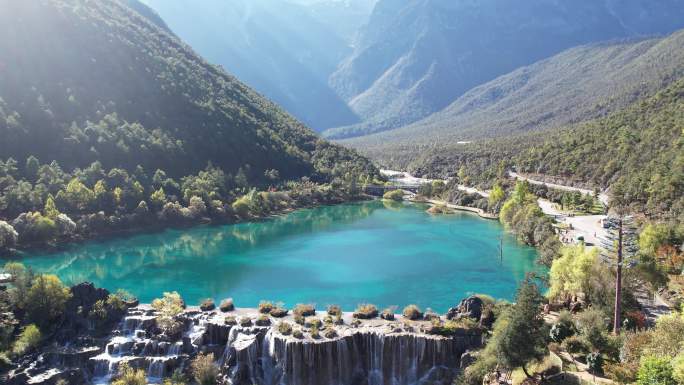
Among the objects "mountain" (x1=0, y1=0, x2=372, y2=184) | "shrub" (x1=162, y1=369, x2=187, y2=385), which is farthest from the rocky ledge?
"mountain" (x1=0, y1=0, x2=372, y2=184)

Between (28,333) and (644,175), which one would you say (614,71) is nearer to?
(644,175)

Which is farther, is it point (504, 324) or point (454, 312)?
point (454, 312)

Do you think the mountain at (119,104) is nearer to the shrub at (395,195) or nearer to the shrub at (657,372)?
the shrub at (395,195)

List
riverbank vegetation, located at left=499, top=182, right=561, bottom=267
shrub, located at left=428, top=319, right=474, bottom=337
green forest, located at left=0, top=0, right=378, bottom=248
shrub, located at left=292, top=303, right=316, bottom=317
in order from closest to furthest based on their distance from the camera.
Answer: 1. shrub, located at left=428, top=319, right=474, bottom=337
2. shrub, located at left=292, top=303, right=316, bottom=317
3. riverbank vegetation, located at left=499, top=182, right=561, bottom=267
4. green forest, located at left=0, top=0, right=378, bottom=248

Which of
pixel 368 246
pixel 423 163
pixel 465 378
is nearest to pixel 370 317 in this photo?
pixel 465 378

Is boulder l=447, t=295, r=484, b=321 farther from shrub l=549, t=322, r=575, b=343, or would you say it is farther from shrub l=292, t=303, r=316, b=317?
shrub l=292, t=303, r=316, b=317

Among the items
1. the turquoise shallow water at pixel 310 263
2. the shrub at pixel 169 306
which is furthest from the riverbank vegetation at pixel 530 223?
the shrub at pixel 169 306

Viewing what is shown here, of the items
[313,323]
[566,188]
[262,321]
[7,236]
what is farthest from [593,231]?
[7,236]
